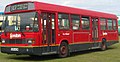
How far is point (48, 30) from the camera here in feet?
48.8

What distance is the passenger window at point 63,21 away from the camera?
624 inches

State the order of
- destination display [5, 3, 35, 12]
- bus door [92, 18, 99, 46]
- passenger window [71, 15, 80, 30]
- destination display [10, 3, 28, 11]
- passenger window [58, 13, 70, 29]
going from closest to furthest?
destination display [5, 3, 35, 12] < destination display [10, 3, 28, 11] < passenger window [58, 13, 70, 29] < passenger window [71, 15, 80, 30] < bus door [92, 18, 99, 46]

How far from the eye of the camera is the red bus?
46.6 feet

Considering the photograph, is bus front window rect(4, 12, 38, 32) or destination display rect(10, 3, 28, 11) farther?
destination display rect(10, 3, 28, 11)

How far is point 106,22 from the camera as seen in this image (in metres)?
22.2

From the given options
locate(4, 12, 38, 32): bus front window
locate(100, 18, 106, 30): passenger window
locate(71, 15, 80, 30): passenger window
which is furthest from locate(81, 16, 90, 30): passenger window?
locate(4, 12, 38, 32): bus front window

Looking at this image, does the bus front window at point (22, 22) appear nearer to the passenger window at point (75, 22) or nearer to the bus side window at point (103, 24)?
the passenger window at point (75, 22)

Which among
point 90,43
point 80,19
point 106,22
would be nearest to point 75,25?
point 80,19

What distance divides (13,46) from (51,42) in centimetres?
188

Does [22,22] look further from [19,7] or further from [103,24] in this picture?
[103,24]

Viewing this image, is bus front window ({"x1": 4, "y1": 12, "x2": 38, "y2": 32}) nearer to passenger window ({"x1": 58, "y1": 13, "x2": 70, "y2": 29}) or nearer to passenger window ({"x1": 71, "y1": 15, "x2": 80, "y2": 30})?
passenger window ({"x1": 58, "y1": 13, "x2": 70, "y2": 29})

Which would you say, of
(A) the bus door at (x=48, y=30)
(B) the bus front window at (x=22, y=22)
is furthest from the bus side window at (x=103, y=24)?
(B) the bus front window at (x=22, y=22)

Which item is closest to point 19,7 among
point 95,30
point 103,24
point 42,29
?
point 42,29

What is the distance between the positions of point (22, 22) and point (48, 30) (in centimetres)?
134
